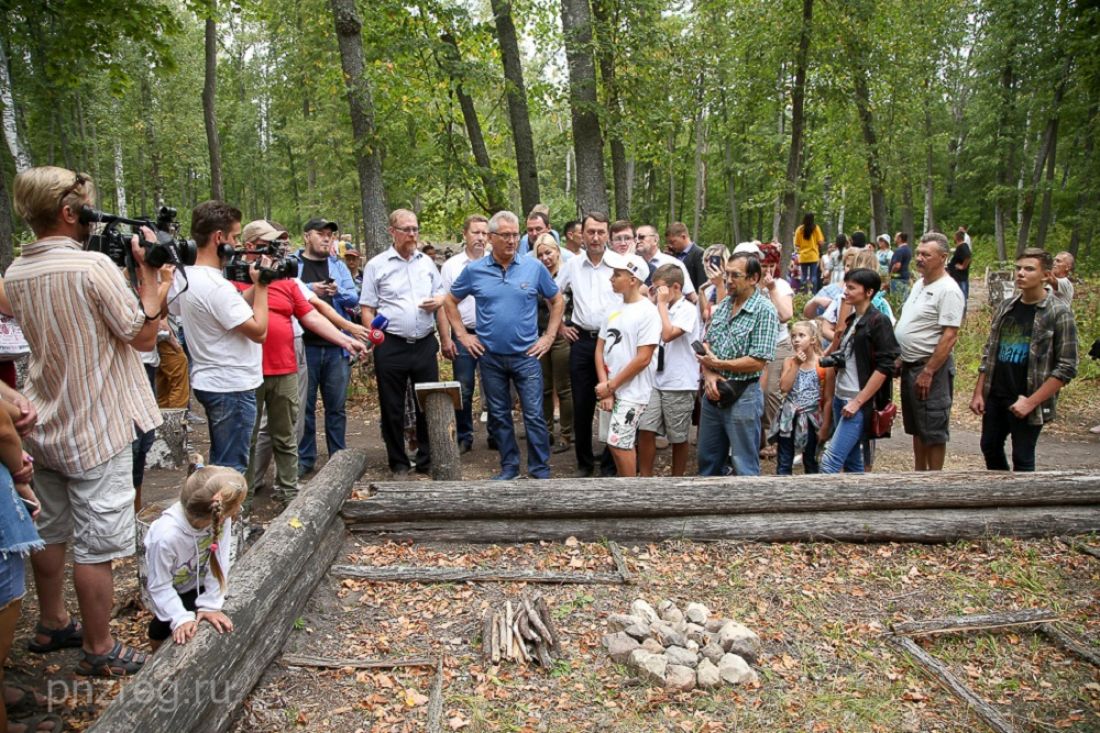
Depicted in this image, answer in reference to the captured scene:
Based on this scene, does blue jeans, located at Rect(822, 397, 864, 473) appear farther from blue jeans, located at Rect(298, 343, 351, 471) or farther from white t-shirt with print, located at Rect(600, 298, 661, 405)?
blue jeans, located at Rect(298, 343, 351, 471)

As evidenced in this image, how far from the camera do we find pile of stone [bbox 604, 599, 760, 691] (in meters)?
3.21

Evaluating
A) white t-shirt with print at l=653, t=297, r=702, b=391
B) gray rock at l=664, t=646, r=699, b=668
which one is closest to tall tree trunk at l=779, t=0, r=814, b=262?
white t-shirt with print at l=653, t=297, r=702, b=391

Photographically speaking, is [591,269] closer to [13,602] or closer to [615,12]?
[13,602]

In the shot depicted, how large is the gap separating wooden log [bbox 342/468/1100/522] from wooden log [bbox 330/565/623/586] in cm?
49

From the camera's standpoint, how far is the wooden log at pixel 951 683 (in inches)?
116

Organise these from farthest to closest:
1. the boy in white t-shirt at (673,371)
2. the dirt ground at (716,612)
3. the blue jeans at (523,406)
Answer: the blue jeans at (523,406) < the boy in white t-shirt at (673,371) < the dirt ground at (716,612)

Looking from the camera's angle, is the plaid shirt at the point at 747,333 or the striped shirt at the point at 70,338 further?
the plaid shirt at the point at 747,333

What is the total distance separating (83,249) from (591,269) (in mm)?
3765

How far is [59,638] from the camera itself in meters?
3.38

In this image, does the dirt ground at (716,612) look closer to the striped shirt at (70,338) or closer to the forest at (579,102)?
the striped shirt at (70,338)

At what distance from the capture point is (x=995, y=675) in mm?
3352

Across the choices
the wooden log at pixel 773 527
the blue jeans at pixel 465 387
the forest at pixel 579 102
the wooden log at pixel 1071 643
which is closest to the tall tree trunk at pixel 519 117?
the forest at pixel 579 102

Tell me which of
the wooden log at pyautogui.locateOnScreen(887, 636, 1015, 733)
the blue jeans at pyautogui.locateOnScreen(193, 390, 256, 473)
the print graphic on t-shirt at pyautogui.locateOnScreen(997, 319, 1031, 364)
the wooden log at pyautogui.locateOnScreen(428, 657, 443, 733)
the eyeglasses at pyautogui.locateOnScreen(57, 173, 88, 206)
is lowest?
the wooden log at pyautogui.locateOnScreen(887, 636, 1015, 733)

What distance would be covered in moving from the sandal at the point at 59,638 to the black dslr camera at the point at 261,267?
197 centimetres
